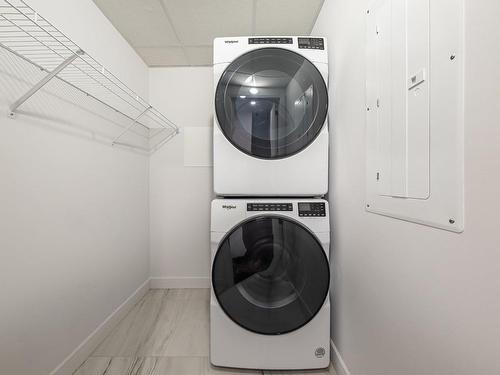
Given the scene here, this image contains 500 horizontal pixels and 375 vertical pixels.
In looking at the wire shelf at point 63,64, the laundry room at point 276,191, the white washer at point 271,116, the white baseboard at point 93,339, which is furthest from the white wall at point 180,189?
the white washer at point 271,116

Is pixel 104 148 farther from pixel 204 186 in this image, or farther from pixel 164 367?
pixel 164 367

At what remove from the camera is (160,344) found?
1.59 m

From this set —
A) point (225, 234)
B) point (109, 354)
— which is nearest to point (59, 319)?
point (109, 354)

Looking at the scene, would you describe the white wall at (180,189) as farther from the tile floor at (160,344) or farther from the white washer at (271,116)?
the white washer at (271,116)

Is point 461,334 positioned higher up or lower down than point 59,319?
higher up

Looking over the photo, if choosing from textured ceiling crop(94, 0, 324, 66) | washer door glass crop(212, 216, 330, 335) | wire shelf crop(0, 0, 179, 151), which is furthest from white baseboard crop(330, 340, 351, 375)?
textured ceiling crop(94, 0, 324, 66)

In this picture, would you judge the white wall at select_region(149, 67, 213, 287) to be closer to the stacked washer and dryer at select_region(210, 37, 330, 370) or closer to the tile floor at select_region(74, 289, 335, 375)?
the tile floor at select_region(74, 289, 335, 375)

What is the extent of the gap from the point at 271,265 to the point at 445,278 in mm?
762

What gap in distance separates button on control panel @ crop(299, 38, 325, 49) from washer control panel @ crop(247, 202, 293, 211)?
0.90 m

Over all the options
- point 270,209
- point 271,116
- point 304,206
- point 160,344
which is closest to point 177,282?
point 160,344

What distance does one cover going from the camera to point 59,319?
4.09 feet

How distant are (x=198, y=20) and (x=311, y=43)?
0.86 meters

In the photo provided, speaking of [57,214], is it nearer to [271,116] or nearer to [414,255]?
[271,116]

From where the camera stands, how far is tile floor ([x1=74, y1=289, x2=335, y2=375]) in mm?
1374
